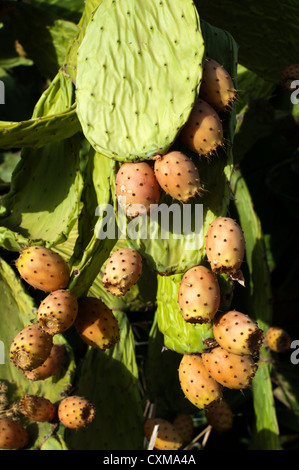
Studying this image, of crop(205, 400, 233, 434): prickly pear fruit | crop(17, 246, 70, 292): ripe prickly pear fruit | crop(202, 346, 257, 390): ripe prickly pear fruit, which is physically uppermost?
crop(17, 246, 70, 292): ripe prickly pear fruit

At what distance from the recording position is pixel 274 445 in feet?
6.11

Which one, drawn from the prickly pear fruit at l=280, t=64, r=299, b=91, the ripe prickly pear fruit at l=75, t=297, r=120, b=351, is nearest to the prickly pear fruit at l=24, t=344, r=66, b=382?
the ripe prickly pear fruit at l=75, t=297, r=120, b=351

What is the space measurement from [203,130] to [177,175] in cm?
12

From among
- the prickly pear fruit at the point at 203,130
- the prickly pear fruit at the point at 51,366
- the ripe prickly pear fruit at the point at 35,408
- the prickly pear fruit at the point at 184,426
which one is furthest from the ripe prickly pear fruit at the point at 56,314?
the prickly pear fruit at the point at 184,426

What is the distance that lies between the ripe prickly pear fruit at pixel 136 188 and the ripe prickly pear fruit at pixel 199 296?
0.60 ft

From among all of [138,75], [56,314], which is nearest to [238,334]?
[56,314]

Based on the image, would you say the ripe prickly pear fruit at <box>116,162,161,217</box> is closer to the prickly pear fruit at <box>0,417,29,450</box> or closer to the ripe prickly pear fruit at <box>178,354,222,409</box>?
the ripe prickly pear fruit at <box>178,354,222,409</box>

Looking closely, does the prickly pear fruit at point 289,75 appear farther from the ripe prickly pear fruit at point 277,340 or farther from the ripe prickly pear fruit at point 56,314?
the ripe prickly pear fruit at point 56,314

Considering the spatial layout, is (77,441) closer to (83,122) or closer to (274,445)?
(274,445)

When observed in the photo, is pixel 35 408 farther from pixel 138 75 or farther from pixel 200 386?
pixel 138 75

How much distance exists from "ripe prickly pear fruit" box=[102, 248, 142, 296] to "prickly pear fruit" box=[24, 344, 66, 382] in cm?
36

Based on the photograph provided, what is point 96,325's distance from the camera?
1.47 m

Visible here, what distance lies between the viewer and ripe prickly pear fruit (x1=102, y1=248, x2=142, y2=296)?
1336mm
